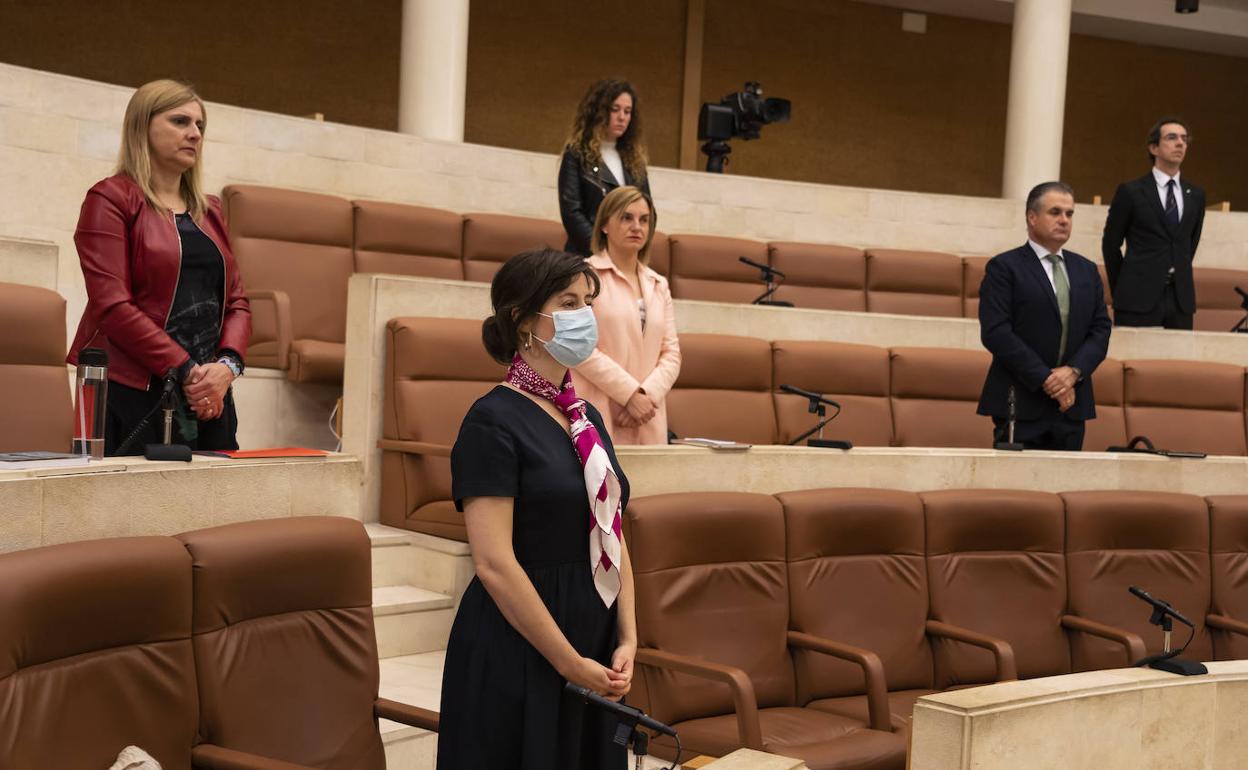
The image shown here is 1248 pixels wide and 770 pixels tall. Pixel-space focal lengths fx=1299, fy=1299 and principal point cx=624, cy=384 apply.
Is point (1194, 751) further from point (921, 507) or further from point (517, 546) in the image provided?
point (517, 546)

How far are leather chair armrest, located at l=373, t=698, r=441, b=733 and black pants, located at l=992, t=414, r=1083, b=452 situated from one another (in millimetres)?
2225

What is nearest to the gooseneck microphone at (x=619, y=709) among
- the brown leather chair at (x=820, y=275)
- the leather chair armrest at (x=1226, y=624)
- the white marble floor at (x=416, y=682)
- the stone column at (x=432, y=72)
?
the white marble floor at (x=416, y=682)

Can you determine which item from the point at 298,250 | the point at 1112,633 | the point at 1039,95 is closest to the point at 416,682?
the point at 1112,633

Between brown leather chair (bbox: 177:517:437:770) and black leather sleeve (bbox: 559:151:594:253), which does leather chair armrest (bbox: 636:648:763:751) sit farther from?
black leather sleeve (bbox: 559:151:594:253)

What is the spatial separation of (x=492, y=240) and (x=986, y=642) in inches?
114

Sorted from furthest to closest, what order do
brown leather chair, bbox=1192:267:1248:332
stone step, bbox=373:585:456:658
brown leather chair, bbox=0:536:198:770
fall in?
A: 1. brown leather chair, bbox=1192:267:1248:332
2. stone step, bbox=373:585:456:658
3. brown leather chair, bbox=0:536:198:770

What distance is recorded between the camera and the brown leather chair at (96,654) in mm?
1518

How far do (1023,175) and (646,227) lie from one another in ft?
15.6

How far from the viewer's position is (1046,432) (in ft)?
12.3

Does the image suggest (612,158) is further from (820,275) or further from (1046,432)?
(820,275)

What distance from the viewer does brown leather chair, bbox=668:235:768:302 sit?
5555 mm

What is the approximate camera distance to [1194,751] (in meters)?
2.21

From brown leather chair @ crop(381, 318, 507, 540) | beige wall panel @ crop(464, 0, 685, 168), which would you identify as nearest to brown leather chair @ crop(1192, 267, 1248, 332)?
beige wall panel @ crop(464, 0, 685, 168)

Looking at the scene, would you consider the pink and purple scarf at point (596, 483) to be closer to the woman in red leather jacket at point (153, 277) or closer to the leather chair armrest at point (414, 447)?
the woman in red leather jacket at point (153, 277)
